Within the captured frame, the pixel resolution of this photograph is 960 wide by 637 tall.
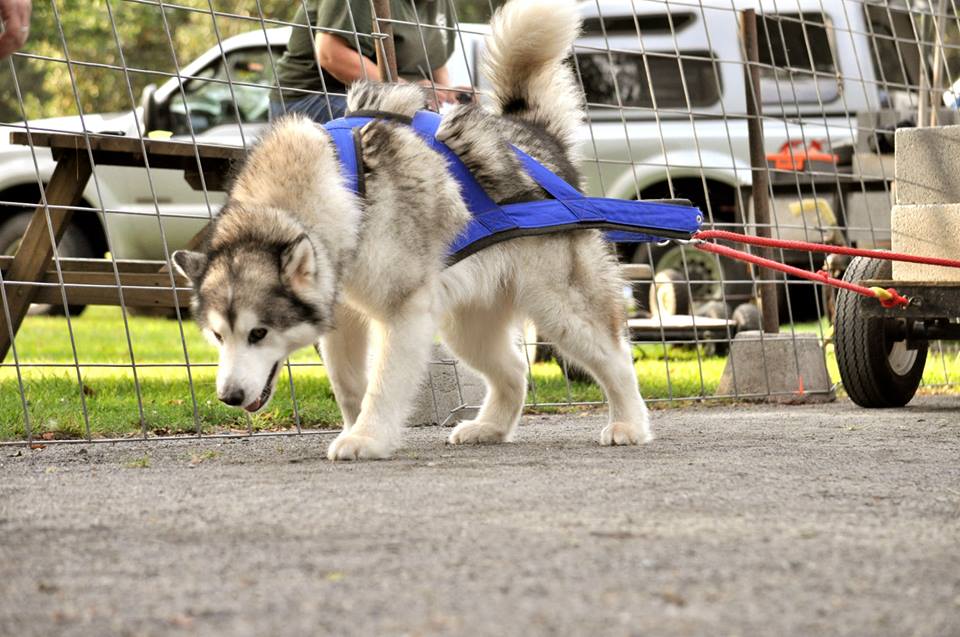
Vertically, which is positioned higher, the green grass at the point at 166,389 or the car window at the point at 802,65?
the car window at the point at 802,65

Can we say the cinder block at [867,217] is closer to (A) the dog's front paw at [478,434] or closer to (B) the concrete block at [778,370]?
(B) the concrete block at [778,370]

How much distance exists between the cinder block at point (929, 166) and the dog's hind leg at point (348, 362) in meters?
2.55

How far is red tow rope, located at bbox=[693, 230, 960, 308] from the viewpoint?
16.1 feet

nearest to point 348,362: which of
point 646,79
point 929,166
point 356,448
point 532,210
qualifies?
point 356,448

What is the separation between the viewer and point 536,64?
527cm

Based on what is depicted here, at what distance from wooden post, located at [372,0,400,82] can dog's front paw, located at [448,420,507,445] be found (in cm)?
164

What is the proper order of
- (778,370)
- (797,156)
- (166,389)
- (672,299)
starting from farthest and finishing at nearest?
(797,156)
(672,299)
(166,389)
(778,370)

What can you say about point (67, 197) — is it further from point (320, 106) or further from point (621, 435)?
point (621, 435)

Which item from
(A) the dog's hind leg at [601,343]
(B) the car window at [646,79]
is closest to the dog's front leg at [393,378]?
(A) the dog's hind leg at [601,343]

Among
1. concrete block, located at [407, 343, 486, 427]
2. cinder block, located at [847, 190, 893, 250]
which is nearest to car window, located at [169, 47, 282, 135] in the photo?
cinder block, located at [847, 190, 893, 250]

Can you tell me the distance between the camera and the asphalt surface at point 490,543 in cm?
231

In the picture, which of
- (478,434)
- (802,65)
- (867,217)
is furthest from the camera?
(802,65)

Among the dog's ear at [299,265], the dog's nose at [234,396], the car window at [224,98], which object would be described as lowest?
the dog's nose at [234,396]

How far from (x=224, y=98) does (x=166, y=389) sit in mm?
5438
